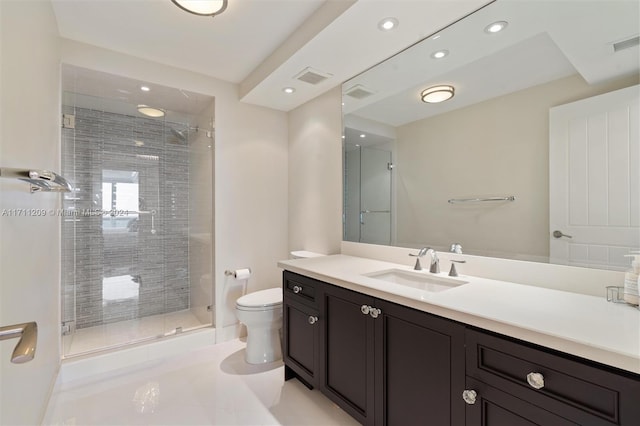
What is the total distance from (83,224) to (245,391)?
1861 mm

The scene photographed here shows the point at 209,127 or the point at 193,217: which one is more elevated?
the point at 209,127

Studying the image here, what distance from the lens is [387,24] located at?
5.56ft

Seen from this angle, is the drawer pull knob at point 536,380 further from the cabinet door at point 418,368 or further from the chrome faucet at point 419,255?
the chrome faucet at point 419,255

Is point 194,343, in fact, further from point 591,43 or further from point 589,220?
point 591,43

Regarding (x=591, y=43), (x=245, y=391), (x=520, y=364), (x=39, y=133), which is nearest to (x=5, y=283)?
(x=39, y=133)

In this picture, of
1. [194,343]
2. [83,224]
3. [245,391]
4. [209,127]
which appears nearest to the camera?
[245,391]

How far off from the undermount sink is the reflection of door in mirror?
373mm

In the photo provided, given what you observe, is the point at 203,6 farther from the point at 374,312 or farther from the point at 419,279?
the point at 419,279

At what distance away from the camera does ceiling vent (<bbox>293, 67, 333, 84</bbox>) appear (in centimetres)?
228

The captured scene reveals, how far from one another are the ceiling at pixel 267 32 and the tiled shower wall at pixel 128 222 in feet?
2.24

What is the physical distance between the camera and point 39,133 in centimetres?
157

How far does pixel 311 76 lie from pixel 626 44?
181 centimetres

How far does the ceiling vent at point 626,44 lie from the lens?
3.96 ft

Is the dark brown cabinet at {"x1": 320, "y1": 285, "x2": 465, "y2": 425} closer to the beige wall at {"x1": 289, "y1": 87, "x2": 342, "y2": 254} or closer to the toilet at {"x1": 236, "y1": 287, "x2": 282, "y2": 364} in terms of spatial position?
the toilet at {"x1": 236, "y1": 287, "x2": 282, "y2": 364}
